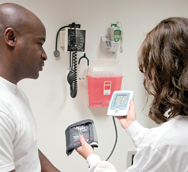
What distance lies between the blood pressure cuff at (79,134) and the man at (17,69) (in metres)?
0.23

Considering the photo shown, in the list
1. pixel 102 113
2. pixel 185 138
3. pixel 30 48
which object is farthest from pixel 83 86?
pixel 185 138

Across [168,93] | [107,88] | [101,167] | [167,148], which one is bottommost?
[101,167]

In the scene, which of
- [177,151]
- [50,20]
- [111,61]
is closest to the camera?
[177,151]

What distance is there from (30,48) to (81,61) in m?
0.89

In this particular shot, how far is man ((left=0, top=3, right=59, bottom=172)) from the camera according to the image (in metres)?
0.83

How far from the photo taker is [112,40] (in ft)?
5.82

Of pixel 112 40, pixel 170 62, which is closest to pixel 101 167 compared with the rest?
pixel 170 62

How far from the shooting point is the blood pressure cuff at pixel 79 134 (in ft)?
3.69

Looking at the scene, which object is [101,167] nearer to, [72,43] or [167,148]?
[167,148]

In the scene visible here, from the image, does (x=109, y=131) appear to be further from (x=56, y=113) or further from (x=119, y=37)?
(x=119, y=37)

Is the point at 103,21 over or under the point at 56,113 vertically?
over

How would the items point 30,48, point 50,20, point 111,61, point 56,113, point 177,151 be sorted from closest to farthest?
point 177,151 → point 30,48 → point 50,20 → point 56,113 → point 111,61

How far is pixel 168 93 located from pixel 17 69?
63 centimetres

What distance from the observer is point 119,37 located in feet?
5.83
